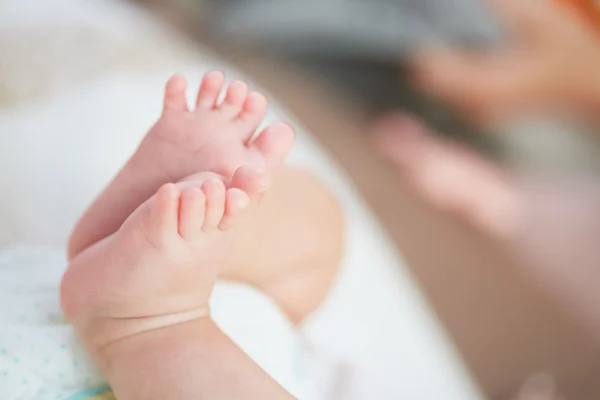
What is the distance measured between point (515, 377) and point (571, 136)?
1.80 ft

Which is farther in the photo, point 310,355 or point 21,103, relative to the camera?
point 21,103

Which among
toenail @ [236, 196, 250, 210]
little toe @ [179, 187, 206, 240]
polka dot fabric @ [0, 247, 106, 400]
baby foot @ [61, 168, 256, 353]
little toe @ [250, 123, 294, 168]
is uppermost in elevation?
little toe @ [250, 123, 294, 168]

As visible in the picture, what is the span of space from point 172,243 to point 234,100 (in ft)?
0.42

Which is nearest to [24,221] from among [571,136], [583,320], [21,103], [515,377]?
[21,103]

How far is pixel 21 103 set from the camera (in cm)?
79

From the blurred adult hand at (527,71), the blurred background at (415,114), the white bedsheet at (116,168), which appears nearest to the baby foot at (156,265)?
the white bedsheet at (116,168)

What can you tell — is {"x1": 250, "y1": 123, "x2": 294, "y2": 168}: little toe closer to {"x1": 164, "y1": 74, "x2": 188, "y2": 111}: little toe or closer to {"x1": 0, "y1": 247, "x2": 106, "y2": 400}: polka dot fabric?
{"x1": 164, "y1": 74, "x2": 188, "y2": 111}: little toe

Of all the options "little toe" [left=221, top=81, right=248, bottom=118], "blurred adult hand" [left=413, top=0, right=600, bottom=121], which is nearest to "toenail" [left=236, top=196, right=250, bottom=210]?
"little toe" [left=221, top=81, right=248, bottom=118]

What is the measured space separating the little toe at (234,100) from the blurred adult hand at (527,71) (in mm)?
900

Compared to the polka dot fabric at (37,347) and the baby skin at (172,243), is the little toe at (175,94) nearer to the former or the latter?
the baby skin at (172,243)

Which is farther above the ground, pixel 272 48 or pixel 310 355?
pixel 272 48

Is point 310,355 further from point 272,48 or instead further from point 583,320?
point 272,48

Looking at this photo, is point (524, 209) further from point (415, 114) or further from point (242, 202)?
point (242, 202)

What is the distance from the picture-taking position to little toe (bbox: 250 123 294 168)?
1.60 feet
